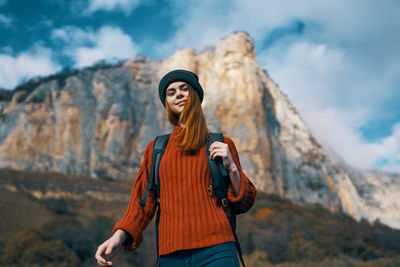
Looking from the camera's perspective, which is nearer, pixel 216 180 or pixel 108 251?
pixel 108 251

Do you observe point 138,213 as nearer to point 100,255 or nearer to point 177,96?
point 100,255

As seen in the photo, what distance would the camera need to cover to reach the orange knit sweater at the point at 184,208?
1761 mm

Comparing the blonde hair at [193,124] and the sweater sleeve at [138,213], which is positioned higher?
the blonde hair at [193,124]

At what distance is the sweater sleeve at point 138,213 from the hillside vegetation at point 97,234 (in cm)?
1084

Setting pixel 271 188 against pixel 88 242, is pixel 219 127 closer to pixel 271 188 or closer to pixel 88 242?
pixel 271 188

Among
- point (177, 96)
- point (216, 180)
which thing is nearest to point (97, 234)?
point (177, 96)

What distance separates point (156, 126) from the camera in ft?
181

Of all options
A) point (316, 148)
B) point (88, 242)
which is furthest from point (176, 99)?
point (316, 148)

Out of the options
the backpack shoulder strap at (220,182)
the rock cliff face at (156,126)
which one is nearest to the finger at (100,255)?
the backpack shoulder strap at (220,182)

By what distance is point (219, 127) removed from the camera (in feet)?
170

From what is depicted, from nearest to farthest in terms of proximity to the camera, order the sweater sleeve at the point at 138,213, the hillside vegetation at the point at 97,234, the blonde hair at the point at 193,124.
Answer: the sweater sleeve at the point at 138,213 < the blonde hair at the point at 193,124 < the hillside vegetation at the point at 97,234

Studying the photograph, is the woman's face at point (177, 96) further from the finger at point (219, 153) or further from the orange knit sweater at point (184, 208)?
the finger at point (219, 153)

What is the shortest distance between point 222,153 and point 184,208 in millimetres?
340

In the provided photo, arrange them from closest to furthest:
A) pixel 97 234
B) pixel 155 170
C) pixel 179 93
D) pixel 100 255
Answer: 1. pixel 100 255
2. pixel 155 170
3. pixel 179 93
4. pixel 97 234
